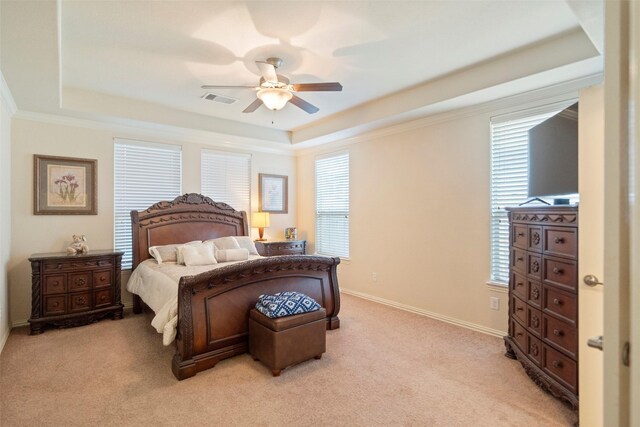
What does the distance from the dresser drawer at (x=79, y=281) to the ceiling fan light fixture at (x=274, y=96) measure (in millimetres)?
3010

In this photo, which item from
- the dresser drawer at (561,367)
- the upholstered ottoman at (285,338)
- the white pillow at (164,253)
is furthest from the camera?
the white pillow at (164,253)

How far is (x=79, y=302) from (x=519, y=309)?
4716 millimetres

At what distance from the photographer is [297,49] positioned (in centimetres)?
290

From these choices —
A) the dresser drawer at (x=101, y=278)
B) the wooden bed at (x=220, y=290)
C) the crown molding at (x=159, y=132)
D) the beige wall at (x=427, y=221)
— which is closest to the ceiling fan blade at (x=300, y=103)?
the wooden bed at (x=220, y=290)

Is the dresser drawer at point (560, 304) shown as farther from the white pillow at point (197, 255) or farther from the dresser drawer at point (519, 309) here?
the white pillow at point (197, 255)

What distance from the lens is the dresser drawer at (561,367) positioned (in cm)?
206

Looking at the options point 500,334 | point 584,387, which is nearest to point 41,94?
point 584,387

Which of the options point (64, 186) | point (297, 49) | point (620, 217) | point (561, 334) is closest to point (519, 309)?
point (561, 334)

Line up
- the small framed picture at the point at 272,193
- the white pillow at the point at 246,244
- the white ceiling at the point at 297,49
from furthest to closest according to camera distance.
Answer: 1. the small framed picture at the point at 272,193
2. the white pillow at the point at 246,244
3. the white ceiling at the point at 297,49

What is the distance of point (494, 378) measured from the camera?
2.58 m

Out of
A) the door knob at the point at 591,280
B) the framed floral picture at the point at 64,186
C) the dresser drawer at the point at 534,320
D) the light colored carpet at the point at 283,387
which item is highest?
the framed floral picture at the point at 64,186

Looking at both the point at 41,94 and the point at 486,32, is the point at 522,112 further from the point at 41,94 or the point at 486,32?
the point at 41,94

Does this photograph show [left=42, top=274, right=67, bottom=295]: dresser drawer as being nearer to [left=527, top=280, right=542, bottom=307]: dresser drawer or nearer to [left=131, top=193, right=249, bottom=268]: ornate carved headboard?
[left=131, top=193, right=249, bottom=268]: ornate carved headboard

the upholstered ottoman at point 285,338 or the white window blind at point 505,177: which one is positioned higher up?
the white window blind at point 505,177
